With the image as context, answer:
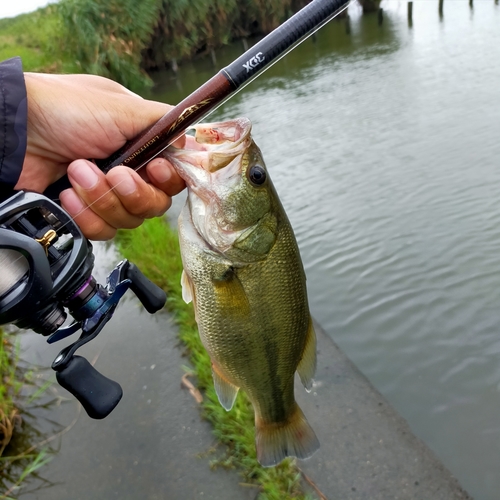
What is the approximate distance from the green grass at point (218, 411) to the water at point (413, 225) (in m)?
1.33

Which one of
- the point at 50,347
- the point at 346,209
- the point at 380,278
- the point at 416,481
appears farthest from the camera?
the point at 346,209

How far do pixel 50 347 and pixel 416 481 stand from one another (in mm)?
3055

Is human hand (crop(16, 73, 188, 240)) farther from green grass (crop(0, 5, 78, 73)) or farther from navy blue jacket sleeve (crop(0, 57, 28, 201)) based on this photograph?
green grass (crop(0, 5, 78, 73))

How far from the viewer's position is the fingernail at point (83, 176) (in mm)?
1686

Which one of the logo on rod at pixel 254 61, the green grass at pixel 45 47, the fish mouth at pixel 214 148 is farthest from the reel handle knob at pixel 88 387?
the green grass at pixel 45 47

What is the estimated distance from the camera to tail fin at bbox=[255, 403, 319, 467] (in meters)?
1.93

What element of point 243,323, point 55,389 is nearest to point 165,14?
point 55,389

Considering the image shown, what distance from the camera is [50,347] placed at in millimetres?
3982

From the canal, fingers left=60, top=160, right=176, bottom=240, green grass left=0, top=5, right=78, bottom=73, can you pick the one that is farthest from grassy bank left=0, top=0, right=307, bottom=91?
fingers left=60, top=160, right=176, bottom=240

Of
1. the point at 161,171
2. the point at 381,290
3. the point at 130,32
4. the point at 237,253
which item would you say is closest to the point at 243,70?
the point at 161,171

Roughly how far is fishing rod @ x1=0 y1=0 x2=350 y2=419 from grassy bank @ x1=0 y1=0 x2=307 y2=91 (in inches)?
565

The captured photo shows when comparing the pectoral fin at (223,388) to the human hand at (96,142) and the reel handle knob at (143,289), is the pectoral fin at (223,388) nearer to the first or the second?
the reel handle knob at (143,289)

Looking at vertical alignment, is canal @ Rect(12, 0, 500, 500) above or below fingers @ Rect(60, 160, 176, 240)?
below

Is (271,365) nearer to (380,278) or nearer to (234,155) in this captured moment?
(234,155)
